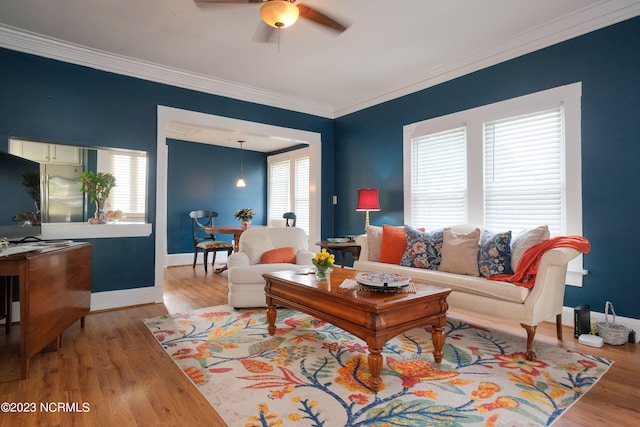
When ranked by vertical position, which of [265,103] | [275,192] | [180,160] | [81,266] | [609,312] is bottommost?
[609,312]

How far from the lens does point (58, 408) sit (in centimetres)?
182

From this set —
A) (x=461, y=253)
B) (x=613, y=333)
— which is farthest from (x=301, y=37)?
(x=613, y=333)

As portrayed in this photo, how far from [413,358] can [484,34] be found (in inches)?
120

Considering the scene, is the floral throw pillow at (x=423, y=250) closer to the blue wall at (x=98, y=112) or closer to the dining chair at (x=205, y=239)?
the blue wall at (x=98, y=112)

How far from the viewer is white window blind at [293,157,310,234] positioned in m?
7.24

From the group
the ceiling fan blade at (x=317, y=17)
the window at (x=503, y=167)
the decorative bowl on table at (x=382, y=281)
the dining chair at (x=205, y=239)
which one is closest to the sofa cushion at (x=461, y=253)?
the window at (x=503, y=167)

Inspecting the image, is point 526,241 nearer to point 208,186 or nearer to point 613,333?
point 613,333

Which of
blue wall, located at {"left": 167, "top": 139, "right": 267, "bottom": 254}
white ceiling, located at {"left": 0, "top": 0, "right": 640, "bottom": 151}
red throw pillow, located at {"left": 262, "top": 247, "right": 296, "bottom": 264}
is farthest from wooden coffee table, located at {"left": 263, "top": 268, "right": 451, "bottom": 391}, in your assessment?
blue wall, located at {"left": 167, "top": 139, "right": 267, "bottom": 254}

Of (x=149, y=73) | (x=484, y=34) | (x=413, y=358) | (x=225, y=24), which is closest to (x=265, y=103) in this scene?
(x=149, y=73)

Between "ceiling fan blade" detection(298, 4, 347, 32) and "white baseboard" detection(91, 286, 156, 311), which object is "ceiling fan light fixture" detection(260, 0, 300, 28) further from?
"white baseboard" detection(91, 286, 156, 311)

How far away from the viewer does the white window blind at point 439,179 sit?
13.2 ft

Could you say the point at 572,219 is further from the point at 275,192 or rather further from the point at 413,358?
the point at 275,192

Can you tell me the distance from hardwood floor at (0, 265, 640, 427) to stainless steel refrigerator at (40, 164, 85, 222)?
4.16 ft

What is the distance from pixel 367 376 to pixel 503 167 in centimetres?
264
